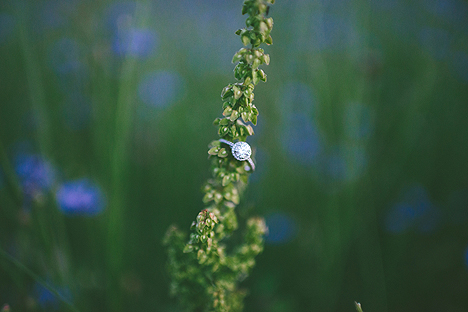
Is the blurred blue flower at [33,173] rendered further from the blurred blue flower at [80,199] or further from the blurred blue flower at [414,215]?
the blurred blue flower at [414,215]

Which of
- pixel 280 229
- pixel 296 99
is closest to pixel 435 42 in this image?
pixel 296 99

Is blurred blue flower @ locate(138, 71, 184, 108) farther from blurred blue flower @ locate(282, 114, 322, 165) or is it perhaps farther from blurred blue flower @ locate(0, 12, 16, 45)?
blurred blue flower @ locate(0, 12, 16, 45)

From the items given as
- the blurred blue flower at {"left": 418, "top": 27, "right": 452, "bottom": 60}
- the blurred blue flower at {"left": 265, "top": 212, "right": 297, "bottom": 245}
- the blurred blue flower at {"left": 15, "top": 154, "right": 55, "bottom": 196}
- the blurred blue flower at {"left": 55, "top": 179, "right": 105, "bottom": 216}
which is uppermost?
the blurred blue flower at {"left": 418, "top": 27, "right": 452, "bottom": 60}

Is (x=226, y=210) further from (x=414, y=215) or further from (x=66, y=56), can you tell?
(x=66, y=56)

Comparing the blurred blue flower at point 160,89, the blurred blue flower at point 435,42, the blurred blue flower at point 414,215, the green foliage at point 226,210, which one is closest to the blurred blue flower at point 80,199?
the green foliage at point 226,210

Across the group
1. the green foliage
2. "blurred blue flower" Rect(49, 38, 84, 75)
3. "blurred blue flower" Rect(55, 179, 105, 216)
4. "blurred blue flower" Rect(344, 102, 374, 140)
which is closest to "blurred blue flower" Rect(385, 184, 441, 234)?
"blurred blue flower" Rect(344, 102, 374, 140)
